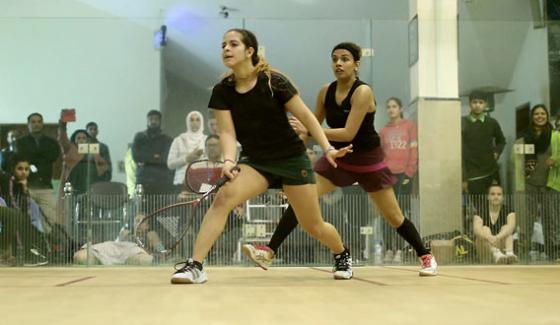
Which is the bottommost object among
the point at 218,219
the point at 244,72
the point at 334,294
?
the point at 334,294

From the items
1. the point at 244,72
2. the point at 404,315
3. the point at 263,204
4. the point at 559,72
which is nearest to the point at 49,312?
the point at 404,315

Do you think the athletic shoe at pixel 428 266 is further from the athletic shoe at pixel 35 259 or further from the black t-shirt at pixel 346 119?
the athletic shoe at pixel 35 259

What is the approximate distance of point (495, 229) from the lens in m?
5.29

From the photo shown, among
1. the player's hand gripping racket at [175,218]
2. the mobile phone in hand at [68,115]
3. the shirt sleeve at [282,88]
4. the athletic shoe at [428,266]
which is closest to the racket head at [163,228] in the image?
the player's hand gripping racket at [175,218]

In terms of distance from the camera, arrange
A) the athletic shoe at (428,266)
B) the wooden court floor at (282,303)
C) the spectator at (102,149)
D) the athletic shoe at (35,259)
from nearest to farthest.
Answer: the wooden court floor at (282,303) → the athletic shoe at (428,266) → the athletic shoe at (35,259) → the spectator at (102,149)

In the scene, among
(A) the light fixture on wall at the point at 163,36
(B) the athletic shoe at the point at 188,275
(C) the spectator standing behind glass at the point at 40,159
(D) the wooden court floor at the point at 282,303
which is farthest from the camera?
(A) the light fixture on wall at the point at 163,36

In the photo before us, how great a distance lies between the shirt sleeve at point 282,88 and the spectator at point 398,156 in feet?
7.57

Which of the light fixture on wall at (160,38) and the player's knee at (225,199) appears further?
the light fixture on wall at (160,38)

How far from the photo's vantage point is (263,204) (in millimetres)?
5191

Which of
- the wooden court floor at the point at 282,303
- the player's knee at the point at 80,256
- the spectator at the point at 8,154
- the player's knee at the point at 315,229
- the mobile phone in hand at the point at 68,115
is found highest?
the mobile phone in hand at the point at 68,115

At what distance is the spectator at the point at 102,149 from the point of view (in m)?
5.29

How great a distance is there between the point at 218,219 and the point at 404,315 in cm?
122

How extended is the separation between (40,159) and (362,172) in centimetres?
253

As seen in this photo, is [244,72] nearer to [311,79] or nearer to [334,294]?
[334,294]
